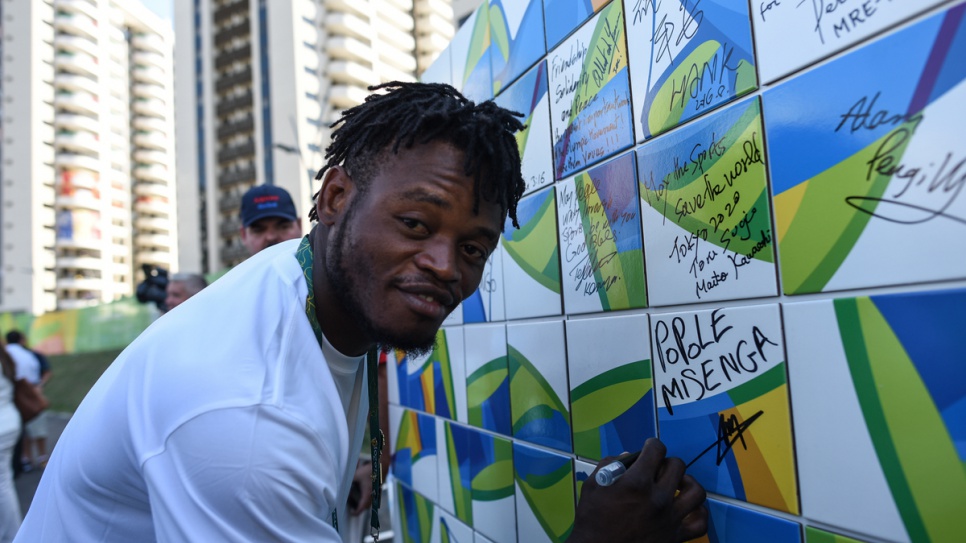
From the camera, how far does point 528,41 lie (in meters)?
1.91

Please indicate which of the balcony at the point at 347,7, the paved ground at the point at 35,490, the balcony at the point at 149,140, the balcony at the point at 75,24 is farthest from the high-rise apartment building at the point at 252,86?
the paved ground at the point at 35,490

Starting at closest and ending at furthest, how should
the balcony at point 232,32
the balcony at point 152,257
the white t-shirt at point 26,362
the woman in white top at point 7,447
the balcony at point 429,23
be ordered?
the woman in white top at point 7,447, the white t-shirt at point 26,362, the balcony at point 232,32, the balcony at point 429,23, the balcony at point 152,257

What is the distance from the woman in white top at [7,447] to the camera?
348 centimetres

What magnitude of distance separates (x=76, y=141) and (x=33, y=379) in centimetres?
5713

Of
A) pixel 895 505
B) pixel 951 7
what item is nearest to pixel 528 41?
pixel 951 7

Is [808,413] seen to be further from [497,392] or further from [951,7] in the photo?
[497,392]

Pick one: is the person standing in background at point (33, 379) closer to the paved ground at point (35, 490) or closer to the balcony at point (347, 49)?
the paved ground at point (35, 490)

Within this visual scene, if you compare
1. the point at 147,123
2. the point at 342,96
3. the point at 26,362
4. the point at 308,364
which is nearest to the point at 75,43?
the point at 147,123

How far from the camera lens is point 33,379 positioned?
616 centimetres

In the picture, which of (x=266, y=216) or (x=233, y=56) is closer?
(x=266, y=216)

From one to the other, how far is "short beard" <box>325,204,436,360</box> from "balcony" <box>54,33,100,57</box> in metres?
65.6

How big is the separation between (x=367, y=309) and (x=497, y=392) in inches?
35.3

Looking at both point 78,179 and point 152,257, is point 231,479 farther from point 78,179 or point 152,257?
point 152,257

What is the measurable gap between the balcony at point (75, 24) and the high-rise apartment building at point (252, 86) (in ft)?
43.0
